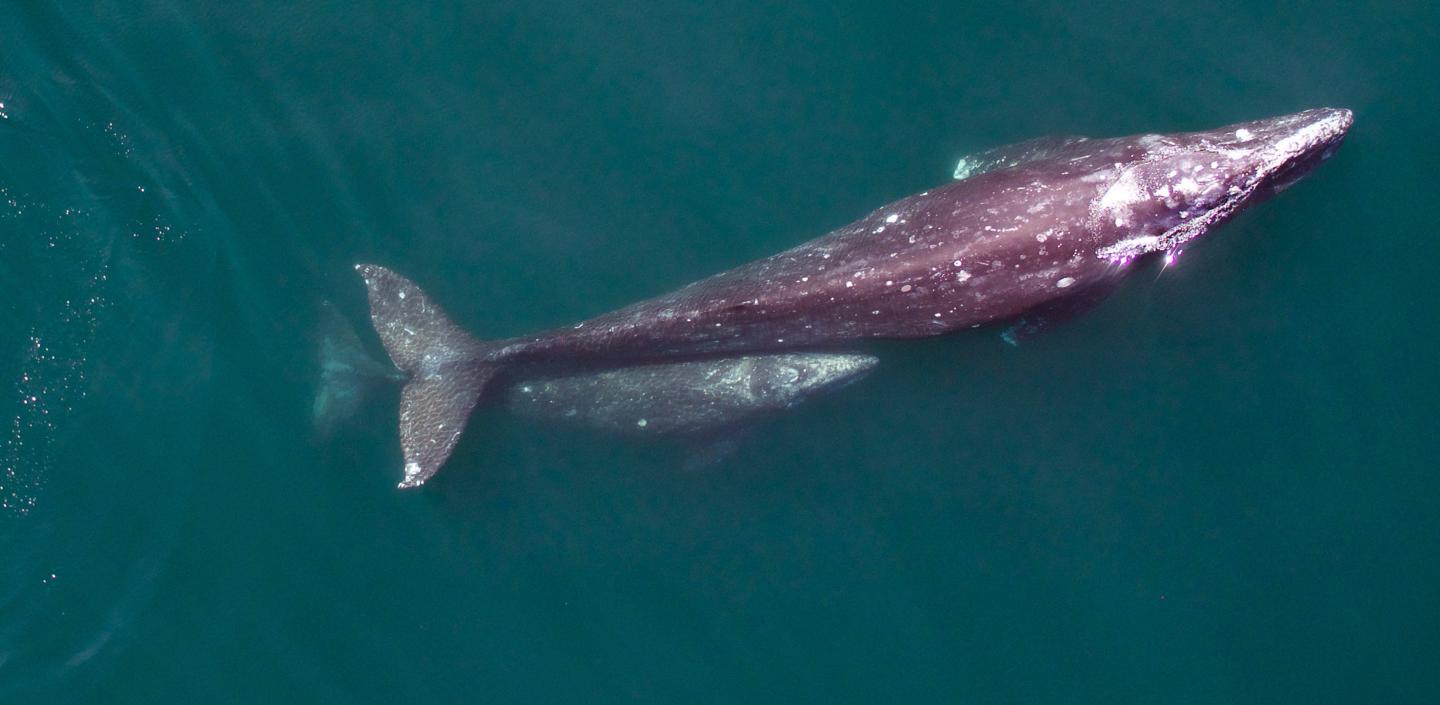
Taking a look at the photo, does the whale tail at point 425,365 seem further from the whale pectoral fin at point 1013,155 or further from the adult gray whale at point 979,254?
the whale pectoral fin at point 1013,155

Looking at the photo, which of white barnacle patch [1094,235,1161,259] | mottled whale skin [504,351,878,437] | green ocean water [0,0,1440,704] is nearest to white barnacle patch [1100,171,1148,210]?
white barnacle patch [1094,235,1161,259]

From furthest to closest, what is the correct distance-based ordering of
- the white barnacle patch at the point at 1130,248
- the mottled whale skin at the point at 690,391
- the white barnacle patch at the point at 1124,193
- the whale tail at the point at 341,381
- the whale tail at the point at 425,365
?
the whale tail at the point at 341,381 < the whale tail at the point at 425,365 < the mottled whale skin at the point at 690,391 < the white barnacle patch at the point at 1130,248 < the white barnacle patch at the point at 1124,193

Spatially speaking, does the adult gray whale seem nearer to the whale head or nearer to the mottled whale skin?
the whale head

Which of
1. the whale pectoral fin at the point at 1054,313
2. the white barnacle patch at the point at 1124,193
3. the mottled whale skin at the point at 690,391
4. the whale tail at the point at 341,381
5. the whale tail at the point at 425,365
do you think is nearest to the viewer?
the white barnacle patch at the point at 1124,193

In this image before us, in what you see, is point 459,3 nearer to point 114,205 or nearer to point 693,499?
point 114,205

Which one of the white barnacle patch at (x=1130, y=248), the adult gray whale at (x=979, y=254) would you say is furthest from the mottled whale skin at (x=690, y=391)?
the white barnacle patch at (x=1130, y=248)

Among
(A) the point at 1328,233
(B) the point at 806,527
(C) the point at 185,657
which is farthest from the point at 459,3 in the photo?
(A) the point at 1328,233
